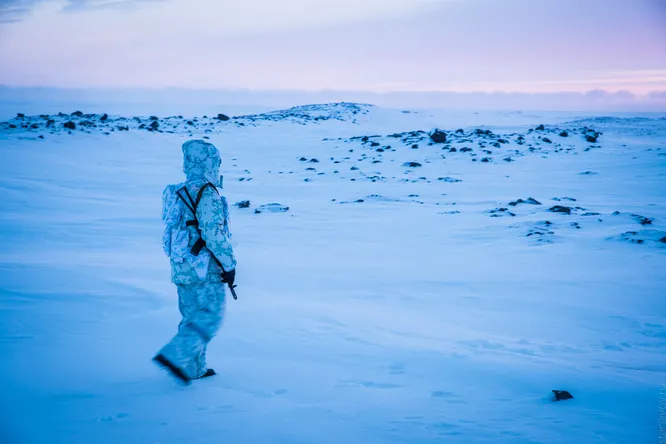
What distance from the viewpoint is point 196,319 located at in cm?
322

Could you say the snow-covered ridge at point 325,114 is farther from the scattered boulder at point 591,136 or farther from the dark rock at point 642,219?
the dark rock at point 642,219

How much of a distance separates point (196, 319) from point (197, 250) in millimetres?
493

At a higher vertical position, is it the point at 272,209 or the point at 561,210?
the point at 561,210

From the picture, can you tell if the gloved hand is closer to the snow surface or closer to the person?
the person

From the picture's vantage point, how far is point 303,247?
8.14 meters

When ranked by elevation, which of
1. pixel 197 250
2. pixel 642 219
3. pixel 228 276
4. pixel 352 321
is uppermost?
pixel 197 250

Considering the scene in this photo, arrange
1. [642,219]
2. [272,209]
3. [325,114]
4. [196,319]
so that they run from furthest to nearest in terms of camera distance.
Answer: [325,114] → [272,209] → [642,219] → [196,319]

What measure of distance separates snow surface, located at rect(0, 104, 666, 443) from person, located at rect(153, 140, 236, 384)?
0.41 m

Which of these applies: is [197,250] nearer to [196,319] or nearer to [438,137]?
[196,319]

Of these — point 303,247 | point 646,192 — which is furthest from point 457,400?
point 646,192

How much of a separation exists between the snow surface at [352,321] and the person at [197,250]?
1.34 feet

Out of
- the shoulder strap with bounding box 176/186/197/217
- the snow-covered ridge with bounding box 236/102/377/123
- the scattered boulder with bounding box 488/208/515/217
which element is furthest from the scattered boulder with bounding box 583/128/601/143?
the shoulder strap with bounding box 176/186/197/217

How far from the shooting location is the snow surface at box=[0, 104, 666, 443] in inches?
121

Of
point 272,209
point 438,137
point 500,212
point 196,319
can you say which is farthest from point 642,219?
point 438,137
